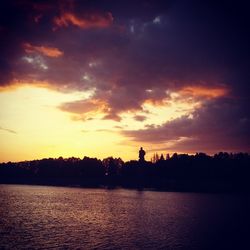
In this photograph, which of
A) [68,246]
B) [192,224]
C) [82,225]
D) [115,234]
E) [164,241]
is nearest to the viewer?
[68,246]

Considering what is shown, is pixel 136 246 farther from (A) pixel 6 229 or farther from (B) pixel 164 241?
(A) pixel 6 229

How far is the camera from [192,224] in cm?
7594

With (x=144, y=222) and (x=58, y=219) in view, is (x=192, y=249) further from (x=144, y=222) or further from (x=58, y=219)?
(x=58, y=219)

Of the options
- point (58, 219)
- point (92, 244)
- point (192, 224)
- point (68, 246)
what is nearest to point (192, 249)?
point (92, 244)

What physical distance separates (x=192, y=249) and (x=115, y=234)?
687 inches

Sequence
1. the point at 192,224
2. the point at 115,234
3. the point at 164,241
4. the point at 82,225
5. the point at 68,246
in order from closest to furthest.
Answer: the point at 68,246 < the point at 164,241 < the point at 115,234 < the point at 82,225 < the point at 192,224

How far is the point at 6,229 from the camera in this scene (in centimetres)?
6150

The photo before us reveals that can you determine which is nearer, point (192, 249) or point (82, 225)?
Answer: point (192, 249)

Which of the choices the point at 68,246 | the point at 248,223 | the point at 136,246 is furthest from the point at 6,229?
the point at 248,223

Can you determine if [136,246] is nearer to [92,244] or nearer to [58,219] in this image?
[92,244]

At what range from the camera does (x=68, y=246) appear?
49656 millimetres

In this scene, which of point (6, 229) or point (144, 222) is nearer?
point (6, 229)

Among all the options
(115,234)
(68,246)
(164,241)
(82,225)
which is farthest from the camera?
(82,225)

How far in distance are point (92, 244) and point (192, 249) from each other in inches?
676
